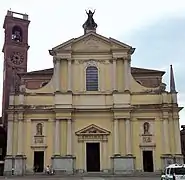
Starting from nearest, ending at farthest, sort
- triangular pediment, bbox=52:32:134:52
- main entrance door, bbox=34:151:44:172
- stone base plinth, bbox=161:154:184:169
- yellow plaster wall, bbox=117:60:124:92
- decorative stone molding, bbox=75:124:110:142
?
stone base plinth, bbox=161:154:184:169, main entrance door, bbox=34:151:44:172, decorative stone molding, bbox=75:124:110:142, yellow plaster wall, bbox=117:60:124:92, triangular pediment, bbox=52:32:134:52

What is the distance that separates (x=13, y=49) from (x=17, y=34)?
3197 mm

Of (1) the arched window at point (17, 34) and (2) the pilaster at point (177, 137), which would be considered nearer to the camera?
(2) the pilaster at point (177, 137)

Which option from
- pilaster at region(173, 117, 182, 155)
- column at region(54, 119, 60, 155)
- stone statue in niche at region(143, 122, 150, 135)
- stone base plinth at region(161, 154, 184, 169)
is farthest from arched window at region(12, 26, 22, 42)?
stone base plinth at region(161, 154, 184, 169)

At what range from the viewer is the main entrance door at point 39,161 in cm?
3847

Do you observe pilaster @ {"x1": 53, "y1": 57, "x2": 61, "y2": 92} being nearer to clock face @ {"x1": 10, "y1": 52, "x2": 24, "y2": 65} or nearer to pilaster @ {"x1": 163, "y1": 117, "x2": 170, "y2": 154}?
pilaster @ {"x1": 163, "y1": 117, "x2": 170, "y2": 154}

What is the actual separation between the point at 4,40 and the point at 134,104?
23437 millimetres

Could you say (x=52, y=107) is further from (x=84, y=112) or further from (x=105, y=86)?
(x=105, y=86)

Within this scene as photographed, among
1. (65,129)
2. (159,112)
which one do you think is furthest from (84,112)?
(159,112)

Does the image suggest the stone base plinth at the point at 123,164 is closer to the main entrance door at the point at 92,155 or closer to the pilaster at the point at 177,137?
the main entrance door at the point at 92,155

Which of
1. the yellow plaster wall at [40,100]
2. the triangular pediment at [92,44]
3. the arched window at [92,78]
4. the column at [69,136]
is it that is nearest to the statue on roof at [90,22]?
the triangular pediment at [92,44]

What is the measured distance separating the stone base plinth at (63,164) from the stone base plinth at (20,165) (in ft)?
9.41

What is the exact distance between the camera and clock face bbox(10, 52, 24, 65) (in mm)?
52469

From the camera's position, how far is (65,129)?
127 feet

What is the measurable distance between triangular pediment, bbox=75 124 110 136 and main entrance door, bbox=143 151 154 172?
4.25 metres
